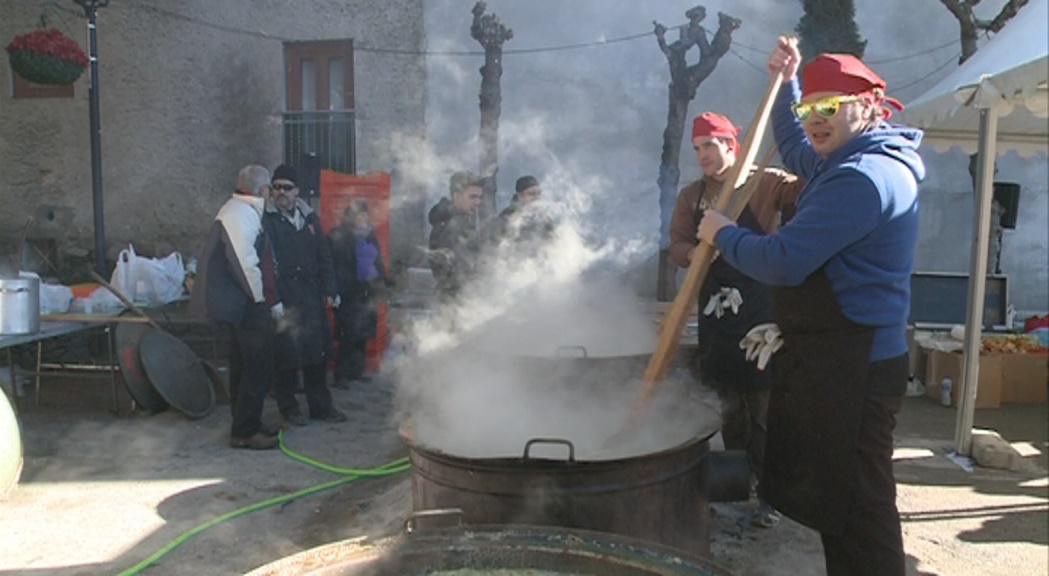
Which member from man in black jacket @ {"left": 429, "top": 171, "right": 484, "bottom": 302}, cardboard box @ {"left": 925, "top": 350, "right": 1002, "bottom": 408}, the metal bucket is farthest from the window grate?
cardboard box @ {"left": 925, "top": 350, "right": 1002, "bottom": 408}

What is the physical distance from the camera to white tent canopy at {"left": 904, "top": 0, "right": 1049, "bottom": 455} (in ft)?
13.6

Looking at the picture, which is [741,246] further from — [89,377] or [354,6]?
[354,6]

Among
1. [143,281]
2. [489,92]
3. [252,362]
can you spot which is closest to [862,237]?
[252,362]

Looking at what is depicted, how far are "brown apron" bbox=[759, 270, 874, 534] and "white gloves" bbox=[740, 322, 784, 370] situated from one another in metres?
0.04

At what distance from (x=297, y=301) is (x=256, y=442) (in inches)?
44.5

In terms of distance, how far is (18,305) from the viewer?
17.6 feet

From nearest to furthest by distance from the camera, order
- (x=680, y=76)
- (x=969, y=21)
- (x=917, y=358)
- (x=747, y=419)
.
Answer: (x=747, y=419) → (x=969, y=21) → (x=917, y=358) → (x=680, y=76)

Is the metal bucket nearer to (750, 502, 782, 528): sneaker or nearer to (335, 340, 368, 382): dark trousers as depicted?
(335, 340, 368, 382): dark trousers

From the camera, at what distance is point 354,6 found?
9.69m

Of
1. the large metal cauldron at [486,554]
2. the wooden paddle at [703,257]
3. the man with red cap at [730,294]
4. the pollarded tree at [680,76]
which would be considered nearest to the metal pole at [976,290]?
the man with red cap at [730,294]

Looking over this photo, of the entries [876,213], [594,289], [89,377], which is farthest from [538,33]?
[876,213]

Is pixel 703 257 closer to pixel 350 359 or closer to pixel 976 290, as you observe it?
pixel 976 290

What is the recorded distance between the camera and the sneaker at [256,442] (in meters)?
5.25

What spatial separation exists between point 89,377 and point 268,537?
15.7 feet
